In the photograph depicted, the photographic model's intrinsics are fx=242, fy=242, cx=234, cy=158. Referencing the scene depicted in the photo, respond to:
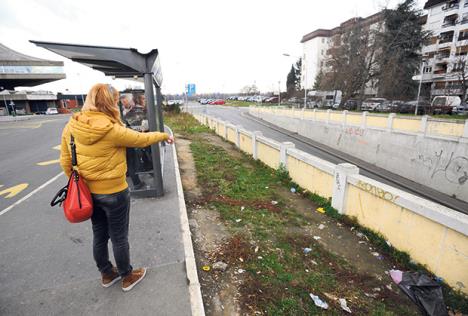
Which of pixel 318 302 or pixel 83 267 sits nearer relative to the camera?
pixel 318 302

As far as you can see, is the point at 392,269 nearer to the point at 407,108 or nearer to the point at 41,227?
the point at 41,227

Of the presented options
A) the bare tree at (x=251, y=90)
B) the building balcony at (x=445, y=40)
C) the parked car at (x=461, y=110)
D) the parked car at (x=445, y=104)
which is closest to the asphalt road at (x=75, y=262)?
the parked car at (x=461, y=110)

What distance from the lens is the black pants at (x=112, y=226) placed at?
225 cm

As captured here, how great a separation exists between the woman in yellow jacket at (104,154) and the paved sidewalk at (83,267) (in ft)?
1.80

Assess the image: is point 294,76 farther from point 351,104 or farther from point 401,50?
point 401,50

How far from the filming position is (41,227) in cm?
396

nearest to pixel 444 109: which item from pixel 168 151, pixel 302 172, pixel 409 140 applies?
pixel 409 140

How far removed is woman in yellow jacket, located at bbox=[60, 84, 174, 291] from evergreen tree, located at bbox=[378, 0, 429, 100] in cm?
3007

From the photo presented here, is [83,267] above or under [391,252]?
above

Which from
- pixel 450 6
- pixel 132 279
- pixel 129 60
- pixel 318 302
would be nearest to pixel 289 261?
pixel 318 302

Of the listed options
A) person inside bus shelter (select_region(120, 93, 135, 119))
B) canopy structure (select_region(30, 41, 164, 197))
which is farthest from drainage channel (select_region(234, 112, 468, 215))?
person inside bus shelter (select_region(120, 93, 135, 119))

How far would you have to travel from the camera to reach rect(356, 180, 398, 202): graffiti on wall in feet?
12.5

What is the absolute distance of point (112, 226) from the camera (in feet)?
7.66

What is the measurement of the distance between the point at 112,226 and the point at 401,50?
3614 centimetres
